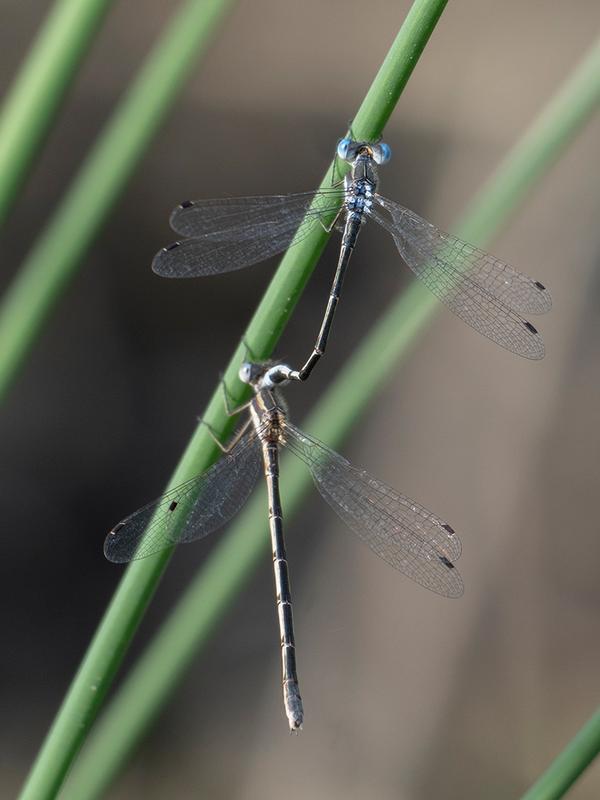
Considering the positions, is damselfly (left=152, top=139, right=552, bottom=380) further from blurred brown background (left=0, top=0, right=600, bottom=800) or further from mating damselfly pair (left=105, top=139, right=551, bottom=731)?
blurred brown background (left=0, top=0, right=600, bottom=800)

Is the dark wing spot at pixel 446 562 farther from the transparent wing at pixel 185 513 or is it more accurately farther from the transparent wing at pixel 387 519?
the transparent wing at pixel 185 513

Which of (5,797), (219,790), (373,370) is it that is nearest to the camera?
(373,370)

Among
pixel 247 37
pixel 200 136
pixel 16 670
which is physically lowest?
pixel 16 670

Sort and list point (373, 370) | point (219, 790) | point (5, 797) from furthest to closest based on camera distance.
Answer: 1. point (219, 790)
2. point (5, 797)
3. point (373, 370)

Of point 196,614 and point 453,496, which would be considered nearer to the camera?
point 196,614

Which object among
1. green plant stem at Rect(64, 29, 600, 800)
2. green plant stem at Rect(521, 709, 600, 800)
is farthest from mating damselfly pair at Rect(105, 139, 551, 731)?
green plant stem at Rect(521, 709, 600, 800)

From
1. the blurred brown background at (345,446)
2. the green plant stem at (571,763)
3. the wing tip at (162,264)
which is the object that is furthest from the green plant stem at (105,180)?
the blurred brown background at (345,446)

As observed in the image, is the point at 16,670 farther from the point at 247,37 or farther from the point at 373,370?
the point at 247,37

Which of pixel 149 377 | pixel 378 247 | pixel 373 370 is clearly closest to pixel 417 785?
pixel 149 377
